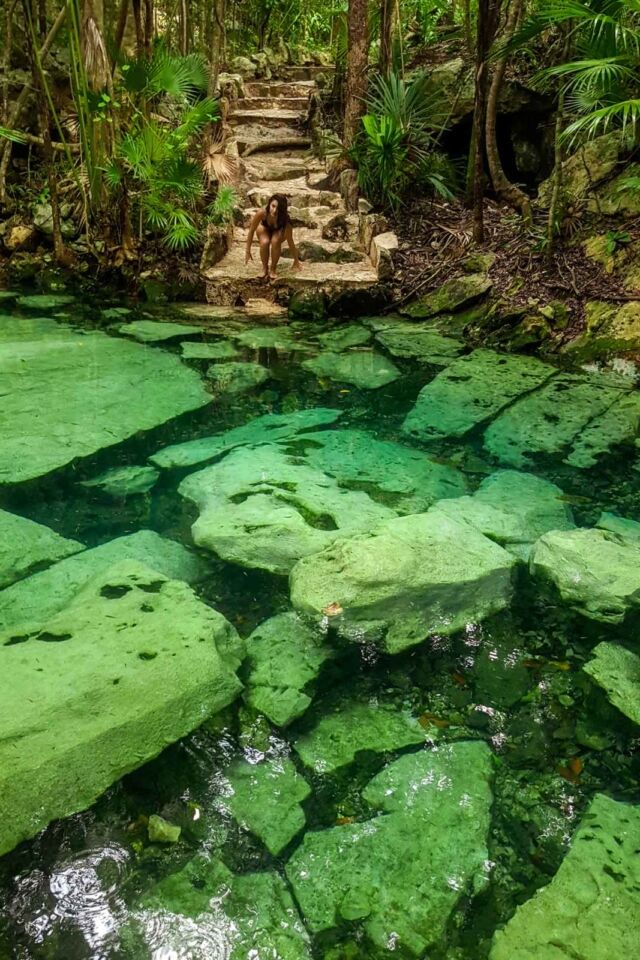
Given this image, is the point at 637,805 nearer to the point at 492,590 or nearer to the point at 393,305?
the point at 492,590

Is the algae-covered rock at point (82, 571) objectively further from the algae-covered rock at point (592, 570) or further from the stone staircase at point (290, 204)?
the stone staircase at point (290, 204)

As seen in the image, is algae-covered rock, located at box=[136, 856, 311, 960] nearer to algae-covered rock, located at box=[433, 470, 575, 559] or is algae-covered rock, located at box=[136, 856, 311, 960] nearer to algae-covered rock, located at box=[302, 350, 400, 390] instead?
algae-covered rock, located at box=[433, 470, 575, 559]

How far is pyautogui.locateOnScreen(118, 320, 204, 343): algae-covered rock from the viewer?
17.0 feet

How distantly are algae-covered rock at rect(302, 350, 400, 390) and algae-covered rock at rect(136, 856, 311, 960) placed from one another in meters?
3.37

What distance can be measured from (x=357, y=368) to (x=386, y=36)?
579 cm

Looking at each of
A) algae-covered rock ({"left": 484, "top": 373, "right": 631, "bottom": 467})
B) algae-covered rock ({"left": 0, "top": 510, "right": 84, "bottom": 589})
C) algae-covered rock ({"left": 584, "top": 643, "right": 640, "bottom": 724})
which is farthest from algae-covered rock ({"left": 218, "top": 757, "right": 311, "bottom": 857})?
algae-covered rock ({"left": 484, "top": 373, "right": 631, "bottom": 467})

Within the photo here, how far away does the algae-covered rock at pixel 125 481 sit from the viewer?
3086 mm

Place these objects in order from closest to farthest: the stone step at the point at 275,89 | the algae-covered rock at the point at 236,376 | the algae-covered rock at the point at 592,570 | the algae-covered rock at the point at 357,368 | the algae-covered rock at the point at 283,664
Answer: the algae-covered rock at the point at 283,664, the algae-covered rock at the point at 592,570, the algae-covered rock at the point at 236,376, the algae-covered rock at the point at 357,368, the stone step at the point at 275,89

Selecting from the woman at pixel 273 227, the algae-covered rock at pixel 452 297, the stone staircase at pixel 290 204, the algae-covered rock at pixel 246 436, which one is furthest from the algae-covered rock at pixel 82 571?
the woman at pixel 273 227

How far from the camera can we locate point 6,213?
7.80m

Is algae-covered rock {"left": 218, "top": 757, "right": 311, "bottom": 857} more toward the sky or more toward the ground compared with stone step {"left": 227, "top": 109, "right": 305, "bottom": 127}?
more toward the ground

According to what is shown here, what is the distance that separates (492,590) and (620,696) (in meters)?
0.55

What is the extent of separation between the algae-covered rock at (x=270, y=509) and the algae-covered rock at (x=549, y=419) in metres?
1.06

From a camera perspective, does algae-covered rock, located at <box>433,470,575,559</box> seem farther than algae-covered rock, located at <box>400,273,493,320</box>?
No
